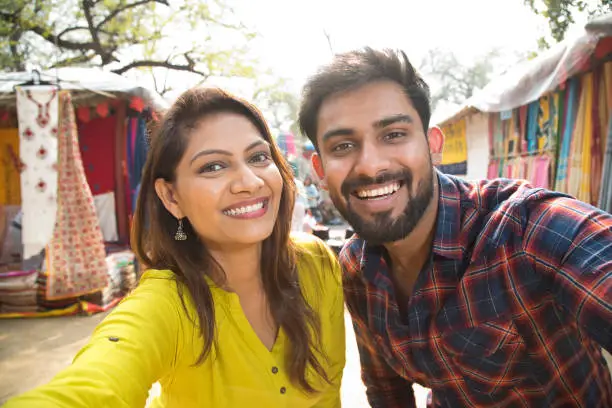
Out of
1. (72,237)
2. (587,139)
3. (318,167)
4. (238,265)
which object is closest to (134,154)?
(72,237)

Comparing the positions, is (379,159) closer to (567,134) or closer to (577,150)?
(577,150)

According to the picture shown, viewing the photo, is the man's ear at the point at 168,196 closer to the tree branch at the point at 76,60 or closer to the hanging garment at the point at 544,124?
the hanging garment at the point at 544,124

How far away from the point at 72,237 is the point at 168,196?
3.61 meters

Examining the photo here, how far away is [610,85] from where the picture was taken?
303 cm

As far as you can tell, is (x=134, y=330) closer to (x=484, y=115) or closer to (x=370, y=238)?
(x=370, y=238)

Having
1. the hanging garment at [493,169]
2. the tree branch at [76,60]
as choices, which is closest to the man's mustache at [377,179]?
the hanging garment at [493,169]

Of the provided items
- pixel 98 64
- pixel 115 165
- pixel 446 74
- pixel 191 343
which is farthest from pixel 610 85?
pixel 446 74

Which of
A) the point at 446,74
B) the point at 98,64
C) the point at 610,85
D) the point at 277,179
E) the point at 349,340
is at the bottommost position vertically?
the point at 349,340

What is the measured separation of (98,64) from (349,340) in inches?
429

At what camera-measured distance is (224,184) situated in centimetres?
155

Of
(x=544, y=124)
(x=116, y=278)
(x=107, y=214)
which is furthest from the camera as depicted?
(x=107, y=214)

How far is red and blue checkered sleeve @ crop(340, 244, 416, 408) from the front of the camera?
5.87 ft

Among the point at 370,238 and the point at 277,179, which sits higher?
the point at 277,179

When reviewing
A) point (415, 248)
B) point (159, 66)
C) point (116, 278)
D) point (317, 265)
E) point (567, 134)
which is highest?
point (159, 66)
